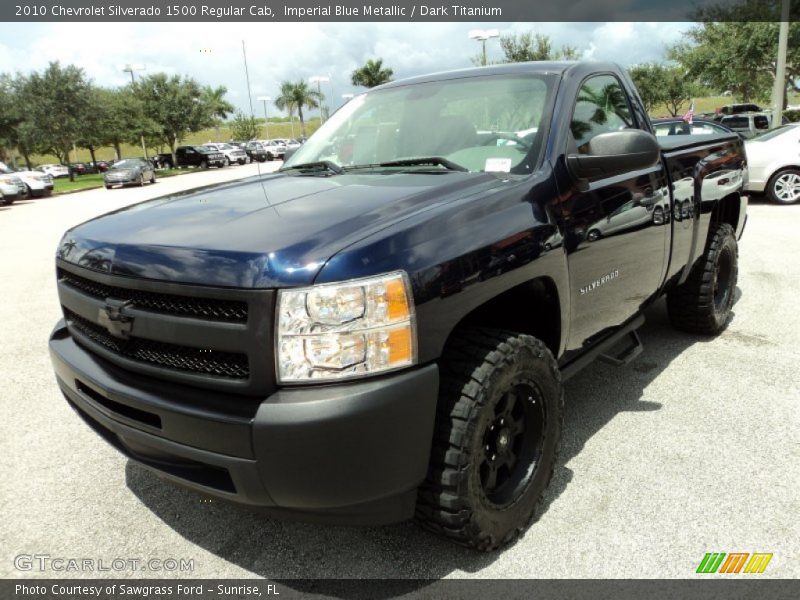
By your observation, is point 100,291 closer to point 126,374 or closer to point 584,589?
point 126,374

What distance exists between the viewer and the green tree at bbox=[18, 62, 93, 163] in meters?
36.3

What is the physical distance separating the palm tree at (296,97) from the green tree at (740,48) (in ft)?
202

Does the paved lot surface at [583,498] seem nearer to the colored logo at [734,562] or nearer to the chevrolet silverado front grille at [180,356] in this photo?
the colored logo at [734,562]

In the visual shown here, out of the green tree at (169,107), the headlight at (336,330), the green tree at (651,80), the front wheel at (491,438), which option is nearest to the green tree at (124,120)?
the green tree at (169,107)

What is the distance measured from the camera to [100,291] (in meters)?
2.38

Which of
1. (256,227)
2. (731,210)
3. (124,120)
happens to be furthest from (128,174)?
(256,227)

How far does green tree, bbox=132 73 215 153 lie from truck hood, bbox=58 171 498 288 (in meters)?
47.7

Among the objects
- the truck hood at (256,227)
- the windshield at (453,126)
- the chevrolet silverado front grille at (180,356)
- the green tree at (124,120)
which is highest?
the green tree at (124,120)

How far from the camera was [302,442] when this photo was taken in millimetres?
1818

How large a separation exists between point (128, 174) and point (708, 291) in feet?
→ 96.3

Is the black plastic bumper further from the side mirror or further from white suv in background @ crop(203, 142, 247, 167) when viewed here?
white suv in background @ crop(203, 142, 247, 167)

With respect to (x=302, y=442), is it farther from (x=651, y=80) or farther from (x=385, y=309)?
(x=651, y=80)

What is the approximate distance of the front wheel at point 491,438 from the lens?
2.12 meters

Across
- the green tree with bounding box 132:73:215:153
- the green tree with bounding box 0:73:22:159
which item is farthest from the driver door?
the green tree with bounding box 132:73:215:153
